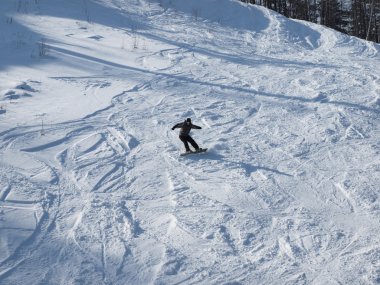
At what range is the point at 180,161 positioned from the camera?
928cm

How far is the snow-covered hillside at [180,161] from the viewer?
6.27 meters

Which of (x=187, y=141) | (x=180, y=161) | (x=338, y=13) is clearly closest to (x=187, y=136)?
(x=187, y=141)

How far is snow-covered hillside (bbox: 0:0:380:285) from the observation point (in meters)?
6.27

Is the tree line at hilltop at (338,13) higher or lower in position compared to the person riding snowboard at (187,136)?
higher

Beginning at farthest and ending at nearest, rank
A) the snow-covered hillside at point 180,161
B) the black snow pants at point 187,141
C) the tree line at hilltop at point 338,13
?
the tree line at hilltop at point 338,13 → the black snow pants at point 187,141 → the snow-covered hillside at point 180,161

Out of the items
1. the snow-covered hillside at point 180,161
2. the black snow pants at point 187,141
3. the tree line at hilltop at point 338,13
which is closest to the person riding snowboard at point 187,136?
the black snow pants at point 187,141

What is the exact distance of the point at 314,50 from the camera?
18828 mm

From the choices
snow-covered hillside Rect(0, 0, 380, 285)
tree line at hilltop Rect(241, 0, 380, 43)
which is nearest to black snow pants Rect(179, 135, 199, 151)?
snow-covered hillside Rect(0, 0, 380, 285)

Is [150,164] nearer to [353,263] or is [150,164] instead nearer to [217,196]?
[217,196]

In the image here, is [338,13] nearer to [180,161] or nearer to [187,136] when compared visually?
[187,136]

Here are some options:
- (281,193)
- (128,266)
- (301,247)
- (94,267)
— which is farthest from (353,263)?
(94,267)

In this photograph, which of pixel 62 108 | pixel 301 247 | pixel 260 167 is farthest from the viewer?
pixel 62 108

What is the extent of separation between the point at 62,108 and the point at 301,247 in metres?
7.53

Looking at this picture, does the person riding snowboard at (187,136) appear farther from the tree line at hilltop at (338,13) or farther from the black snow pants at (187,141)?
the tree line at hilltop at (338,13)
